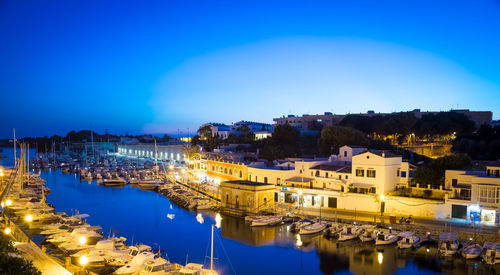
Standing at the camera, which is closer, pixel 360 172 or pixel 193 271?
pixel 193 271

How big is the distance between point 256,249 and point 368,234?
658 cm

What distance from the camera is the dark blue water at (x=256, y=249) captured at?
17.7m

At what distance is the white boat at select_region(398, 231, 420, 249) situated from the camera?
63.9ft

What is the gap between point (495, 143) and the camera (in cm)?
3444

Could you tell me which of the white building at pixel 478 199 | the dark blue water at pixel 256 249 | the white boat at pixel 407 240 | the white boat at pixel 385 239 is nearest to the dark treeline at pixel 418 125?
the white building at pixel 478 199

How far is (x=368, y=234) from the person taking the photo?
21.0 meters

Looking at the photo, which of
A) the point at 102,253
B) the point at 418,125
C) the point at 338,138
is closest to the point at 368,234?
the point at 102,253

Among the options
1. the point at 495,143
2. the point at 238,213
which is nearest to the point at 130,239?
the point at 238,213

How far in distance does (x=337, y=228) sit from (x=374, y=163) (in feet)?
19.3

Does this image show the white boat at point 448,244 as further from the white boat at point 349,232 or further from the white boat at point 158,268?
the white boat at point 158,268

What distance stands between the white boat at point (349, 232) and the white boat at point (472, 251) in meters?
5.40

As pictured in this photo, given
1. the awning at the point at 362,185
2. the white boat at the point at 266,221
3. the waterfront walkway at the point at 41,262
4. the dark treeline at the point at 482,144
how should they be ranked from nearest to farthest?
the waterfront walkway at the point at 41,262 < the white boat at the point at 266,221 < the awning at the point at 362,185 < the dark treeline at the point at 482,144

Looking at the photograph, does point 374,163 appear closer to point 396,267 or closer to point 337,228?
point 337,228

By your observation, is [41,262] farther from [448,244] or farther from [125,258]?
[448,244]
